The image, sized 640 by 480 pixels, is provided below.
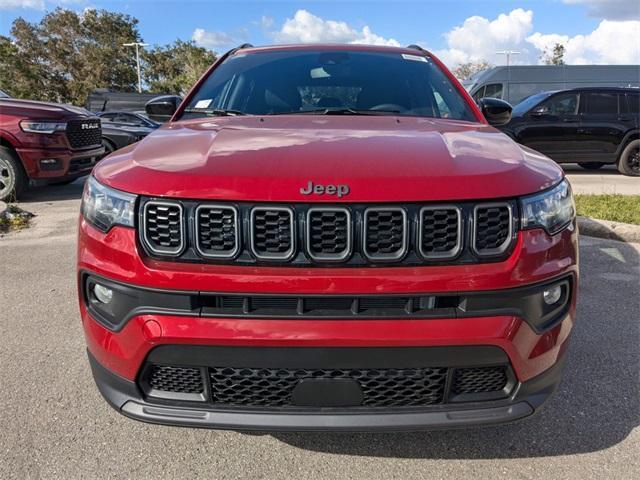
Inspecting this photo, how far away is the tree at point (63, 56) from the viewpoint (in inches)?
1672

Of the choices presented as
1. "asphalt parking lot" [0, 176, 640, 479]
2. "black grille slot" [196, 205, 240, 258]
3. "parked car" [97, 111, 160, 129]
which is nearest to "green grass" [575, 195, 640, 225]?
"asphalt parking lot" [0, 176, 640, 479]

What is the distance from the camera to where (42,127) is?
7523mm

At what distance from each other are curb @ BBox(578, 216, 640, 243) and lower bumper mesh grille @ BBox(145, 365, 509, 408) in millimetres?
4317

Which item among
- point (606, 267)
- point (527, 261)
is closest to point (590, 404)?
point (527, 261)

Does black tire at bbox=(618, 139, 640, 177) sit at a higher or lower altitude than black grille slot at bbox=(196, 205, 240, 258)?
lower

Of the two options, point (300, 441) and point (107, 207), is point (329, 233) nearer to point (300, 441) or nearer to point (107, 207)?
point (107, 207)

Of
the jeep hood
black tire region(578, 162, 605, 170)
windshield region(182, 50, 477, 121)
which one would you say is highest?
windshield region(182, 50, 477, 121)

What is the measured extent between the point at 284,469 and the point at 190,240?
1.02m

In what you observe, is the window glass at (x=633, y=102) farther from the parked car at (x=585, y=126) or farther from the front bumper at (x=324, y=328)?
the front bumper at (x=324, y=328)

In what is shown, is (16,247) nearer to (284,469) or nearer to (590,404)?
(284,469)

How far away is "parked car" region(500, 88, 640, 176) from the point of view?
10.6 meters

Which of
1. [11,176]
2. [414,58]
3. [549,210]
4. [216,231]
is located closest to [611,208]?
[414,58]

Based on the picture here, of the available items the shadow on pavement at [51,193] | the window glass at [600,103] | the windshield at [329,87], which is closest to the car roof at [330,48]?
the windshield at [329,87]

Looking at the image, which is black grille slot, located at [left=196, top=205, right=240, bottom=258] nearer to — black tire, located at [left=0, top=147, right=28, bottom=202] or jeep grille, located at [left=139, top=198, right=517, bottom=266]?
jeep grille, located at [left=139, top=198, right=517, bottom=266]
